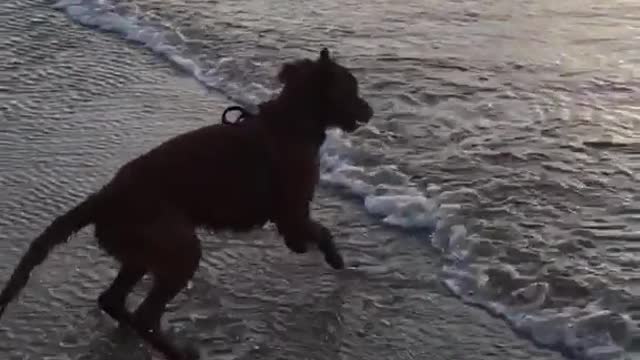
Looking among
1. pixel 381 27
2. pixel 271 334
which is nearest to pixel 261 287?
pixel 271 334

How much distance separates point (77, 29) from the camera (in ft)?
34.9

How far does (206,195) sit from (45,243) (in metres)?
0.80

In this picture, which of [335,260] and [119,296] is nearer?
[119,296]

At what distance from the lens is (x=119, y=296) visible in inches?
202

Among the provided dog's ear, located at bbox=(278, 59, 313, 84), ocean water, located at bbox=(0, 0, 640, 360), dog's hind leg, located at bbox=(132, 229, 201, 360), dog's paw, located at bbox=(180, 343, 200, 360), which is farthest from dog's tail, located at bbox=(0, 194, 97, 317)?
dog's ear, located at bbox=(278, 59, 313, 84)

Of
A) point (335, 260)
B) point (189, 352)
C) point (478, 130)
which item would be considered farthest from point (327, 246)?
point (478, 130)

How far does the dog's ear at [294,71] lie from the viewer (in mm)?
5637

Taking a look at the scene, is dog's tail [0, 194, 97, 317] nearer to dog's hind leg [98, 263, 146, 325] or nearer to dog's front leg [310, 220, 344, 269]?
dog's hind leg [98, 263, 146, 325]

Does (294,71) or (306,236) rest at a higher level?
(294,71)

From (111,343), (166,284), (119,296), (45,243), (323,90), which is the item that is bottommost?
(111,343)

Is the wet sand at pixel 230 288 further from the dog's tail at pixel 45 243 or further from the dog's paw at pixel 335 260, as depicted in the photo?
the dog's tail at pixel 45 243

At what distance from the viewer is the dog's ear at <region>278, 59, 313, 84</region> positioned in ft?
18.5

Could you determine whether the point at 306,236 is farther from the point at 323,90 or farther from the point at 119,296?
the point at 119,296

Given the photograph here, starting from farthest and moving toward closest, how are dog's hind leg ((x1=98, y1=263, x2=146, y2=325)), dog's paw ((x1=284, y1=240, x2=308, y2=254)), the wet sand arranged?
dog's paw ((x1=284, y1=240, x2=308, y2=254)) < dog's hind leg ((x1=98, y1=263, x2=146, y2=325)) < the wet sand
